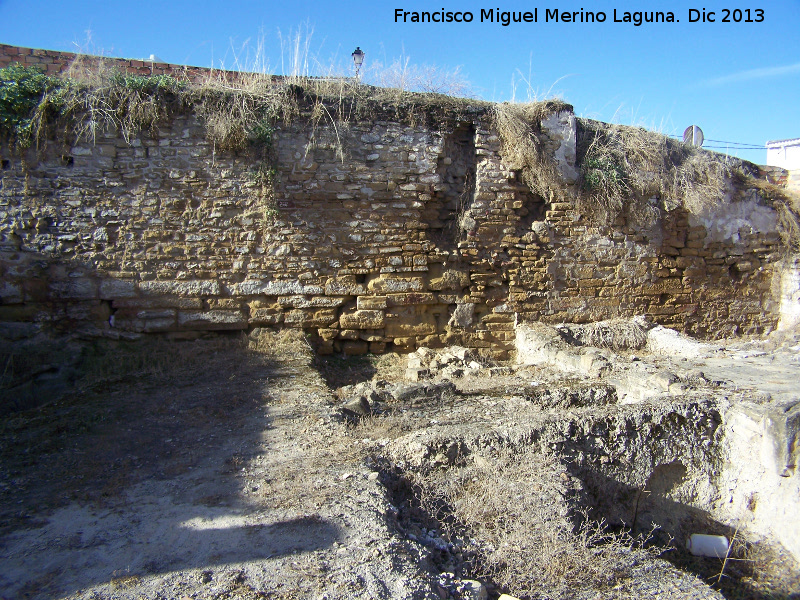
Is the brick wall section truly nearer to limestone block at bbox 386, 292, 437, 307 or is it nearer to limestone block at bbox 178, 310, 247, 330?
limestone block at bbox 178, 310, 247, 330

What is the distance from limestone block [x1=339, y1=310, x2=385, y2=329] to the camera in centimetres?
659

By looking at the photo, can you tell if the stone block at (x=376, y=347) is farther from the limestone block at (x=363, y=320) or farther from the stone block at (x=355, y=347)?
the limestone block at (x=363, y=320)

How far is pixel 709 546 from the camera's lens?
3877 millimetres

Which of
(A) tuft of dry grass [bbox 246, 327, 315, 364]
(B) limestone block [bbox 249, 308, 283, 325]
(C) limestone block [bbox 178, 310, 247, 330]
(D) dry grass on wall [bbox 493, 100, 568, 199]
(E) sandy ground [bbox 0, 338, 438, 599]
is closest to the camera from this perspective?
(E) sandy ground [bbox 0, 338, 438, 599]

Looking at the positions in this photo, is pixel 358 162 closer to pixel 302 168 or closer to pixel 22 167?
pixel 302 168

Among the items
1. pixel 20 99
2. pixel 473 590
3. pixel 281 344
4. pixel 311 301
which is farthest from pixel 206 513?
pixel 20 99

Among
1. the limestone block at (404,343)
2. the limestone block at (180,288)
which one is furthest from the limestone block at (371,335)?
the limestone block at (180,288)

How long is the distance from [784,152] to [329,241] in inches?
904

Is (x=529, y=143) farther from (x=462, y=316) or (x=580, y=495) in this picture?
(x=580, y=495)

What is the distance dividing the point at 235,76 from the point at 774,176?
26.6 feet

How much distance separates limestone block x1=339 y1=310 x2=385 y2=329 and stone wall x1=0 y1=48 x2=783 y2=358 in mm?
18

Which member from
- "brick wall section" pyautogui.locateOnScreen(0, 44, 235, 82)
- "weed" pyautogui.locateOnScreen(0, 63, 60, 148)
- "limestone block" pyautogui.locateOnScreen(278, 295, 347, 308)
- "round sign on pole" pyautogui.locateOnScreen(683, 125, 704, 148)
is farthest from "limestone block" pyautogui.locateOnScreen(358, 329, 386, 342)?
"round sign on pole" pyautogui.locateOnScreen(683, 125, 704, 148)

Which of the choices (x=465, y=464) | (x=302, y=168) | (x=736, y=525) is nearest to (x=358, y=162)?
(x=302, y=168)

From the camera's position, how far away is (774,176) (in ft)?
28.2
